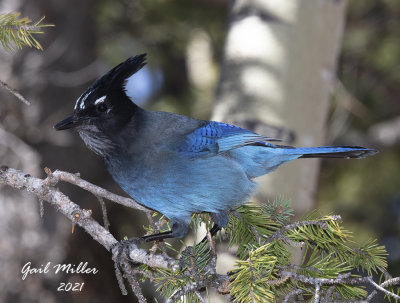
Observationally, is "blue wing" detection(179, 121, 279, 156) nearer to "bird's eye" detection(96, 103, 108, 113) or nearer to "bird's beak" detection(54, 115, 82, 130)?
"bird's eye" detection(96, 103, 108, 113)

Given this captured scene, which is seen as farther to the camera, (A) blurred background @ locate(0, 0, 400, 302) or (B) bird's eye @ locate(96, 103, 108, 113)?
(A) blurred background @ locate(0, 0, 400, 302)

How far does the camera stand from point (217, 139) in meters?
2.76

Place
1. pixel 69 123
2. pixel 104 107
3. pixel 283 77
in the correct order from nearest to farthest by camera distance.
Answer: pixel 69 123
pixel 104 107
pixel 283 77

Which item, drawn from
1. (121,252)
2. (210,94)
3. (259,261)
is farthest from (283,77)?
(210,94)

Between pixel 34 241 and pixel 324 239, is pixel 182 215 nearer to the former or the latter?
pixel 324 239

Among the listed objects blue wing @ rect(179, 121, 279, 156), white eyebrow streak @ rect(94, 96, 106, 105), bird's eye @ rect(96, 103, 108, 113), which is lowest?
blue wing @ rect(179, 121, 279, 156)

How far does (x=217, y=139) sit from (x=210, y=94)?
282 centimetres

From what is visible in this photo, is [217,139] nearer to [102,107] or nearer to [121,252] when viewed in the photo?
[102,107]

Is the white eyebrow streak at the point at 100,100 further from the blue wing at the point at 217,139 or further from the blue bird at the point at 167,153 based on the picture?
the blue wing at the point at 217,139

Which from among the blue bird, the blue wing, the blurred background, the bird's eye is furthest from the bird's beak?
the blurred background

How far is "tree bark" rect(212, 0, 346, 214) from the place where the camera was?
3.07 m

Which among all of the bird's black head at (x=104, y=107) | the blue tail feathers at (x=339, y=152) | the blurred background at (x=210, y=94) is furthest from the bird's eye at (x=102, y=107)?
the blue tail feathers at (x=339, y=152)

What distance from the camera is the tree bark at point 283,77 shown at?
3.07m

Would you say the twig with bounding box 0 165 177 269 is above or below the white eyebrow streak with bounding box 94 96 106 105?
below
